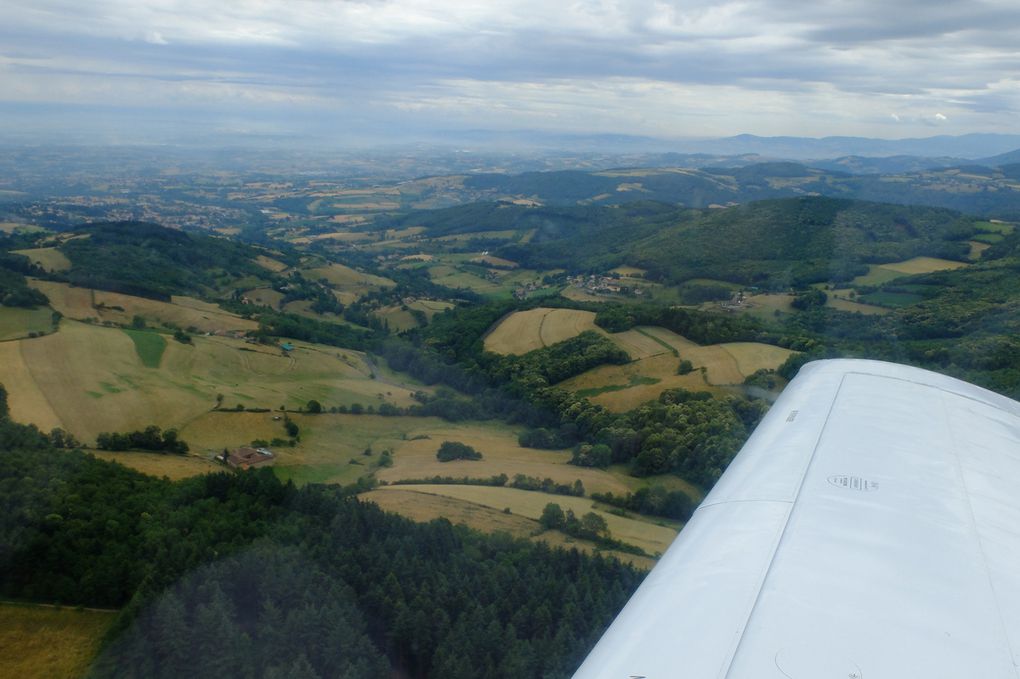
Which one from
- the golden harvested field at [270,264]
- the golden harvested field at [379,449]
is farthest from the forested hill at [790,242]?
the golden harvested field at [270,264]

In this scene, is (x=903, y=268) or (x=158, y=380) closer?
(x=158, y=380)

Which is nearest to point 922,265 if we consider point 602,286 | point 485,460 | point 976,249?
point 976,249

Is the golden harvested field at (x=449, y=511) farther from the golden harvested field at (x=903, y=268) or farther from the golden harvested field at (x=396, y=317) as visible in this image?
the golden harvested field at (x=903, y=268)

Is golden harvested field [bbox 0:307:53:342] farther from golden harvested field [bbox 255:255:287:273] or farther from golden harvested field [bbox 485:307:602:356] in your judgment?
golden harvested field [bbox 255:255:287:273]

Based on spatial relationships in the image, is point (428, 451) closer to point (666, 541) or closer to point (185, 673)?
point (666, 541)

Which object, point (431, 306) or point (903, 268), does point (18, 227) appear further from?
point (903, 268)
